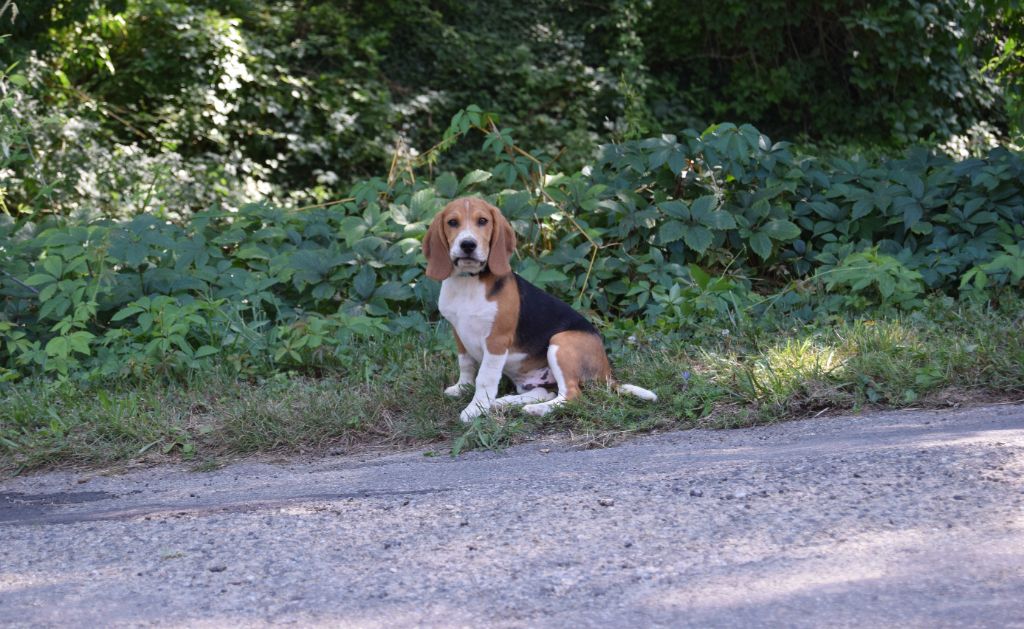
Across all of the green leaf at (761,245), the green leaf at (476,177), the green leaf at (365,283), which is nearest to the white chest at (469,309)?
the green leaf at (365,283)

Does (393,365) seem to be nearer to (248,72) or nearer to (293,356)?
(293,356)

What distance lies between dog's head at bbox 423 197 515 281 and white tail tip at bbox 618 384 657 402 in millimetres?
855

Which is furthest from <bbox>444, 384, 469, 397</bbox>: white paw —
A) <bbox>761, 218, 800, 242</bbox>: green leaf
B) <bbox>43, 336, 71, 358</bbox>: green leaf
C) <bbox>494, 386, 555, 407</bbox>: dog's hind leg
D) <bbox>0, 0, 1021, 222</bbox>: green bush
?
<bbox>0, 0, 1021, 222</bbox>: green bush

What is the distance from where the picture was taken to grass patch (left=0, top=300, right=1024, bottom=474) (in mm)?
5547

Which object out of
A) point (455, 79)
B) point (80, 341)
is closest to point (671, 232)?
point (80, 341)

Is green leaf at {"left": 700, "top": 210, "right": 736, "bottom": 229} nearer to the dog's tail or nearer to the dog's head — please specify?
the dog's tail

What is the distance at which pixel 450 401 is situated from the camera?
19.4ft

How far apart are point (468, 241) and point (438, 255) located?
29cm

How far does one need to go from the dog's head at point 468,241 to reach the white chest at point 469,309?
8 centimetres

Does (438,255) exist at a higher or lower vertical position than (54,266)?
higher

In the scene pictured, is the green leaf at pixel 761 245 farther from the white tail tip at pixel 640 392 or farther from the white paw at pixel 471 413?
the white paw at pixel 471 413

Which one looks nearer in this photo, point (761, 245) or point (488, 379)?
point (488, 379)

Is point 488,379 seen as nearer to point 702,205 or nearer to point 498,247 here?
point 498,247

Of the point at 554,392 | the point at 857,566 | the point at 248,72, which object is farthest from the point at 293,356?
the point at 248,72
